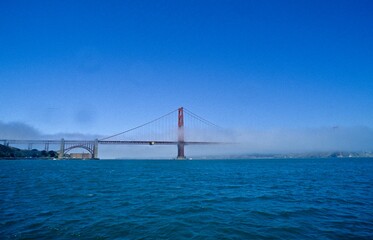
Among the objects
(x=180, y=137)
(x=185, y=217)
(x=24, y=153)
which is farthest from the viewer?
(x=24, y=153)

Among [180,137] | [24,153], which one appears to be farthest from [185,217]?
[24,153]

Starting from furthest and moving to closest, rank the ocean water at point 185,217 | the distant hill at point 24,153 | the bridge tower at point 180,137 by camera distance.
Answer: the distant hill at point 24,153 < the bridge tower at point 180,137 < the ocean water at point 185,217

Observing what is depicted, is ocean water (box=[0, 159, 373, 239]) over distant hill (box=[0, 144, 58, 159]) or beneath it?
beneath

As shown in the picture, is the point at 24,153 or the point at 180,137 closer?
the point at 180,137

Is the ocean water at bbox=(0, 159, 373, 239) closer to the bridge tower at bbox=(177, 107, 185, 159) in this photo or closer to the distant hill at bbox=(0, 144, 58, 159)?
the bridge tower at bbox=(177, 107, 185, 159)

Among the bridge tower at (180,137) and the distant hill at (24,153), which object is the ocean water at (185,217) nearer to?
the bridge tower at (180,137)

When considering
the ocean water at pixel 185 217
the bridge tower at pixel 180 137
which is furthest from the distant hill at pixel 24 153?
the ocean water at pixel 185 217

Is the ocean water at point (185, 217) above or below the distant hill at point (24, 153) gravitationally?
below

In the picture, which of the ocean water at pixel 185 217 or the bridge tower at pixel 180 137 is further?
the bridge tower at pixel 180 137

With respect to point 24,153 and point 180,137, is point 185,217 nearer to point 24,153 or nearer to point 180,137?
point 180,137

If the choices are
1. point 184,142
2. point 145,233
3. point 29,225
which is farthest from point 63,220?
point 184,142

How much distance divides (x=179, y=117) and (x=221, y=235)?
111 meters

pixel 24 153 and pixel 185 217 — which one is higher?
pixel 24 153

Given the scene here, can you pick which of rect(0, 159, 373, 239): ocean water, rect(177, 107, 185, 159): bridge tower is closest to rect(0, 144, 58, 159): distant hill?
rect(177, 107, 185, 159): bridge tower
